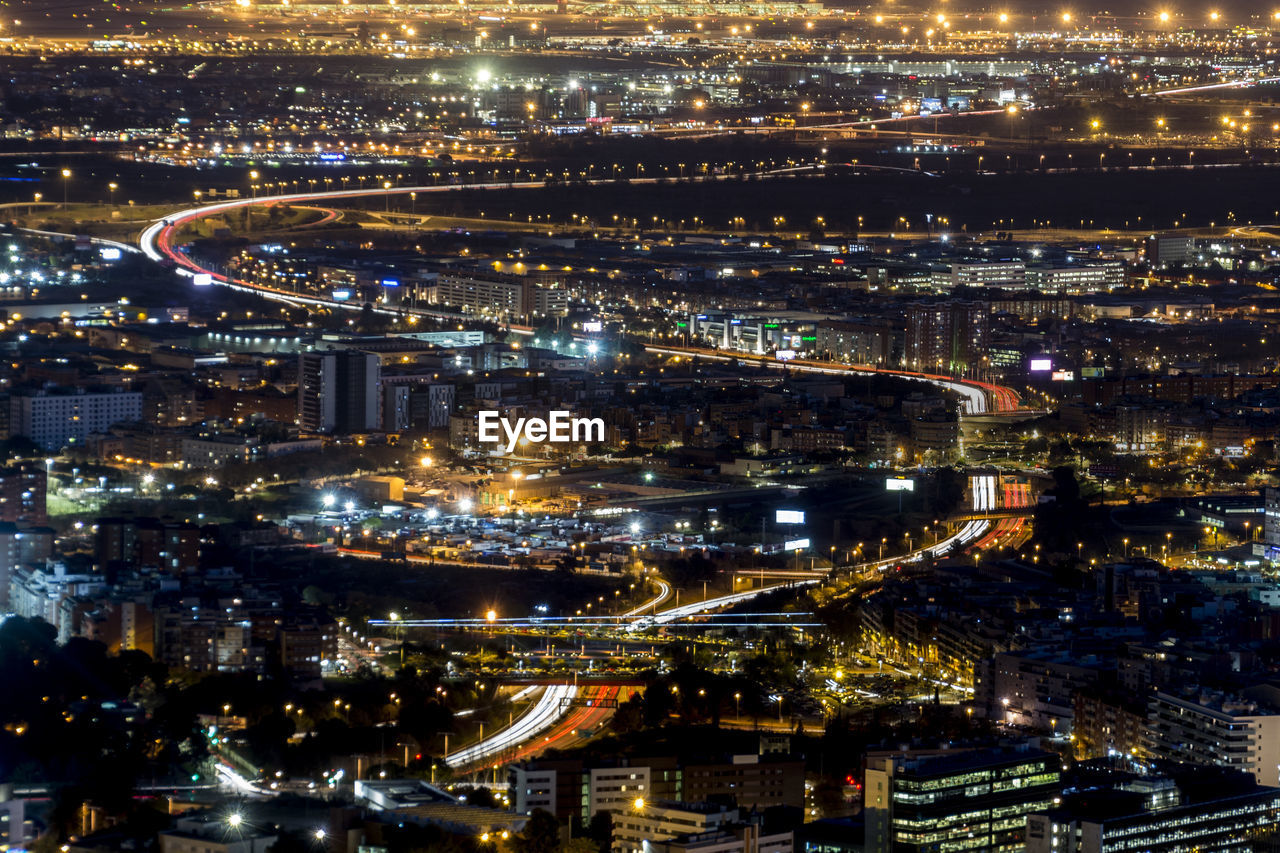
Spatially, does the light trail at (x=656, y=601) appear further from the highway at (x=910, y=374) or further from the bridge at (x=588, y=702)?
the highway at (x=910, y=374)

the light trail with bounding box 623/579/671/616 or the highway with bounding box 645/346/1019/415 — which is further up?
the highway with bounding box 645/346/1019/415

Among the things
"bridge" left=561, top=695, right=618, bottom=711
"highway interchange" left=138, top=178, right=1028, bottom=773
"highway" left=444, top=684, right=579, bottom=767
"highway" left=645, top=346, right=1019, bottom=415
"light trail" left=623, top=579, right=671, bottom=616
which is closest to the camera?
"highway" left=444, top=684, right=579, bottom=767

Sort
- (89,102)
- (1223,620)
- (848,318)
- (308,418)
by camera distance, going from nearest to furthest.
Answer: (1223,620)
(308,418)
(848,318)
(89,102)

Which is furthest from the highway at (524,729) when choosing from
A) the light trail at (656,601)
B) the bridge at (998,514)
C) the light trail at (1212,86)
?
the light trail at (1212,86)

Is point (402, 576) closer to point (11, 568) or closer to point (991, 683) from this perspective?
point (11, 568)

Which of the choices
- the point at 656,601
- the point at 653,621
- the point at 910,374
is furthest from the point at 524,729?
the point at 910,374

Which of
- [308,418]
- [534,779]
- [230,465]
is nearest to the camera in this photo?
[534,779]

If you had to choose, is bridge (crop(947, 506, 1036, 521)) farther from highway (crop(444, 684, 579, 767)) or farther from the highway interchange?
highway (crop(444, 684, 579, 767))

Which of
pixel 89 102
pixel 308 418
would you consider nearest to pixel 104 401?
pixel 308 418

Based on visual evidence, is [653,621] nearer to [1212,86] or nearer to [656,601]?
[656,601]

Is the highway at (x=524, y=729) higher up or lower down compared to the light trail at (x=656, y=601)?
lower down

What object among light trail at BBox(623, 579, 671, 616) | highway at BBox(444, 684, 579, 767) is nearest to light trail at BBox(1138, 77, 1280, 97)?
light trail at BBox(623, 579, 671, 616)
